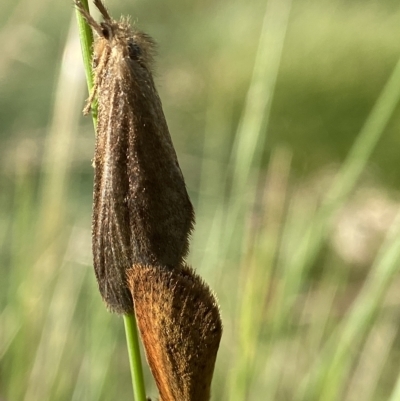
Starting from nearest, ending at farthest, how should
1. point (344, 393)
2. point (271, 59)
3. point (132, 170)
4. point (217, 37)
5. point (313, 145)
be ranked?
point (132, 170)
point (271, 59)
point (344, 393)
point (313, 145)
point (217, 37)

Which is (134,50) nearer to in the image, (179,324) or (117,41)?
(117,41)

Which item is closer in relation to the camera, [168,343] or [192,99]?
[168,343]

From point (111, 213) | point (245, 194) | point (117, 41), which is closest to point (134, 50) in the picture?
point (117, 41)

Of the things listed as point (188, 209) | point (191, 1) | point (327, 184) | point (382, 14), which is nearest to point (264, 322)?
point (188, 209)

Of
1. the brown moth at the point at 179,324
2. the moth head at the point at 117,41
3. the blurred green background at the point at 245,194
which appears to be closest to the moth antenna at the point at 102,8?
the moth head at the point at 117,41

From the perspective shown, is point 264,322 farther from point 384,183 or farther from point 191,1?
point 191,1

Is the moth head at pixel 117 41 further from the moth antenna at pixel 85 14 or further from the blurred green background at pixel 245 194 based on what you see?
the blurred green background at pixel 245 194
